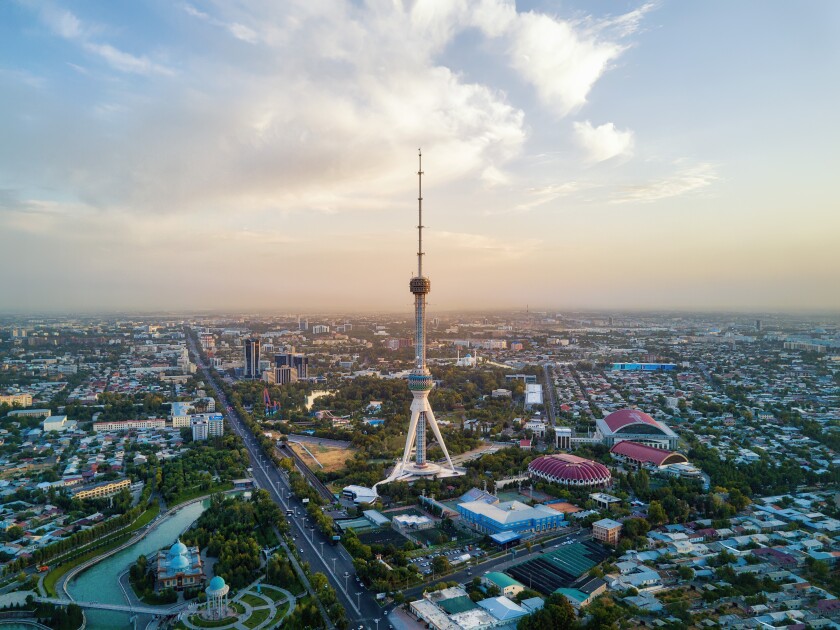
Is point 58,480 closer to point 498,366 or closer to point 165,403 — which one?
point 165,403

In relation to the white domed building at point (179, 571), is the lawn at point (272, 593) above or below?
below

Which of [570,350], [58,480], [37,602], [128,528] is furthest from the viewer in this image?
[570,350]

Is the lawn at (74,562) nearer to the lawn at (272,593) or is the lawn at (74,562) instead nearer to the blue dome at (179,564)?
the blue dome at (179,564)

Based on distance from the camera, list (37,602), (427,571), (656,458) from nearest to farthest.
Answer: (37,602) < (427,571) < (656,458)

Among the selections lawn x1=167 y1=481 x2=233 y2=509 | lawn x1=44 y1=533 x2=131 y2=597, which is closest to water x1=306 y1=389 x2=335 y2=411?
lawn x1=167 y1=481 x2=233 y2=509

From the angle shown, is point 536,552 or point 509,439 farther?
point 509,439

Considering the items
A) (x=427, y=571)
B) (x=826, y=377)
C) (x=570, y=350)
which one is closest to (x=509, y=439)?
(x=427, y=571)

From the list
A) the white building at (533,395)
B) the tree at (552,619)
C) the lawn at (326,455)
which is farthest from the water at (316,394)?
the tree at (552,619)
